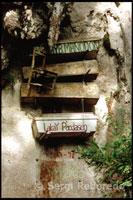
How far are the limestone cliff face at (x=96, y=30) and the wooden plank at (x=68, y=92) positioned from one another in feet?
1.49

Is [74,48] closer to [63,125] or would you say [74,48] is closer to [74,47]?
[74,47]

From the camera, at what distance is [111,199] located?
420cm

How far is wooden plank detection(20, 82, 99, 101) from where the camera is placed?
4375 mm

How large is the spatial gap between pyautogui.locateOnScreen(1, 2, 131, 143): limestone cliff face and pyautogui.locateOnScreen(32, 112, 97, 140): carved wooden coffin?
541 mm

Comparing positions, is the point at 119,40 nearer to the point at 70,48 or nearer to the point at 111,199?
the point at 70,48

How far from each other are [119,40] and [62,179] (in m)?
3.10

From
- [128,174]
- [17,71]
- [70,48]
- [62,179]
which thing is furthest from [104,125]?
[128,174]

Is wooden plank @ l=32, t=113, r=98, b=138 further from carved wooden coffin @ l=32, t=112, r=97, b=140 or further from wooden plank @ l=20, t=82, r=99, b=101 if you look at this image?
wooden plank @ l=20, t=82, r=99, b=101

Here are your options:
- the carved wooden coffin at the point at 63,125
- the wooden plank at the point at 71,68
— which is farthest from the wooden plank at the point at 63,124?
the wooden plank at the point at 71,68

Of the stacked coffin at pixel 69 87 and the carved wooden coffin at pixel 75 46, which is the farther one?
the carved wooden coffin at pixel 75 46

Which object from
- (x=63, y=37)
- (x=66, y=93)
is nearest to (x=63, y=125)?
(x=66, y=93)

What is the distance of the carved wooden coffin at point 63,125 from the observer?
13.6ft

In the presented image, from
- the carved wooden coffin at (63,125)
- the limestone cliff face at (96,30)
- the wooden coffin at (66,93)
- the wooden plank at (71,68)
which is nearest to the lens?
the carved wooden coffin at (63,125)

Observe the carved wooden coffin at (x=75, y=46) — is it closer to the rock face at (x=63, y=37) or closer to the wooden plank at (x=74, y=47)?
the wooden plank at (x=74, y=47)
